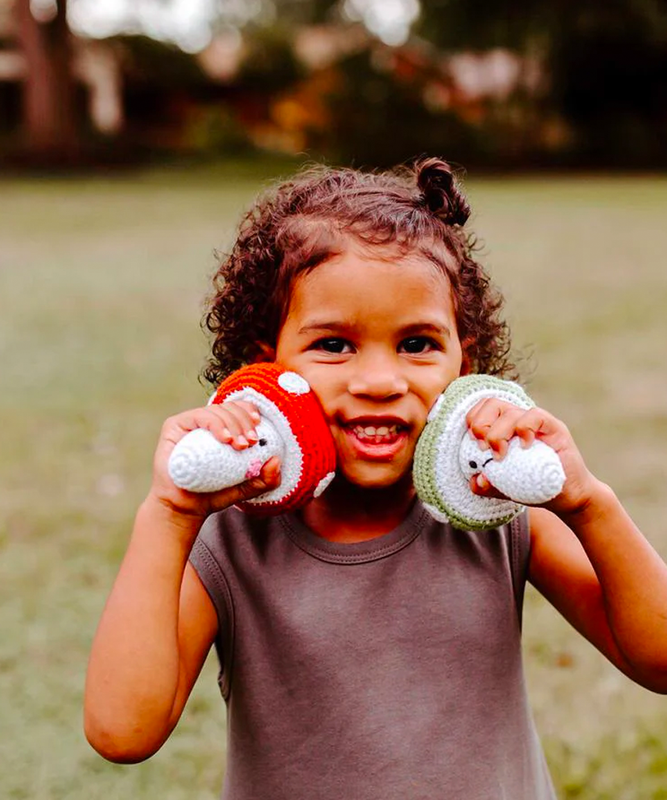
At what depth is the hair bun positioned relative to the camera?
6.64 feet

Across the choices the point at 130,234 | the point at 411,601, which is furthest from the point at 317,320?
the point at 130,234

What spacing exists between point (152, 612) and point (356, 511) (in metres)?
0.41

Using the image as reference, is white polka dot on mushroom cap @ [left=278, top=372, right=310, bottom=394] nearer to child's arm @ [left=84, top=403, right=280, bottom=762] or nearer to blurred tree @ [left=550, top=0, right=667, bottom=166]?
child's arm @ [left=84, top=403, right=280, bottom=762]

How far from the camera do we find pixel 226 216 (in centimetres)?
1820

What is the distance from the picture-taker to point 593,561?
68.5 inches

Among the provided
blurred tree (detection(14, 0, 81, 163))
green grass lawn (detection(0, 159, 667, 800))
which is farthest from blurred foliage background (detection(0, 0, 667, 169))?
green grass lawn (detection(0, 159, 667, 800))

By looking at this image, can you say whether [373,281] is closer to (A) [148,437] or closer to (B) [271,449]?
(B) [271,449]

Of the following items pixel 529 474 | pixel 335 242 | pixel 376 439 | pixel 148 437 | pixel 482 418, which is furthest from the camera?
pixel 148 437

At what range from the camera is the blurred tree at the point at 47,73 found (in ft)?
90.7

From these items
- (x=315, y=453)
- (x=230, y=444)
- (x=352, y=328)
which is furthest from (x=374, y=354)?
(x=230, y=444)

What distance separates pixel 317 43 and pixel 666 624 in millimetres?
38006

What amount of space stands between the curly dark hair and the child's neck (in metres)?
0.34

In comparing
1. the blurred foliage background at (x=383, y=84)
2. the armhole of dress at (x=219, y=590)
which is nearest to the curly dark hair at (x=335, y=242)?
the armhole of dress at (x=219, y=590)

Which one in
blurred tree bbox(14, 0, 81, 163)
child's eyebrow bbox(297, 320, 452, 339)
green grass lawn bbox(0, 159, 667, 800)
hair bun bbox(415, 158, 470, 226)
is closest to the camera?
child's eyebrow bbox(297, 320, 452, 339)
